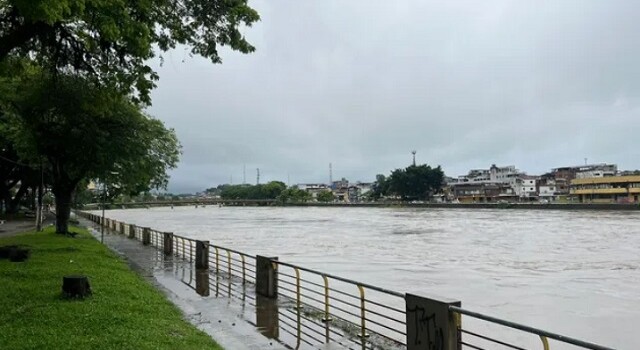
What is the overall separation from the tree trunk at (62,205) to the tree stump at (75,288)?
19650 millimetres

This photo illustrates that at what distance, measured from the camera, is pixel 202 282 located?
1612 cm

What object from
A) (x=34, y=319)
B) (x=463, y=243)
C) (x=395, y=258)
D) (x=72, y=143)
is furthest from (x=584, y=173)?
(x=34, y=319)

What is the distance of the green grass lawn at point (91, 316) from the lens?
25.5 ft

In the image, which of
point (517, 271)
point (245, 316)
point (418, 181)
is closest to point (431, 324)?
point (245, 316)

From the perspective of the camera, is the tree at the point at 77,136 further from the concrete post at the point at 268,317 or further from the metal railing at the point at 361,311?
the metal railing at the point at 361,311

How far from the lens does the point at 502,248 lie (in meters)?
34.4

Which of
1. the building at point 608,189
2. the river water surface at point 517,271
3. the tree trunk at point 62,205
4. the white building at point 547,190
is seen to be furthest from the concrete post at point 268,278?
the white building at point 547,190

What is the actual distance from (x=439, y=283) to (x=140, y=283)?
36.6 ft

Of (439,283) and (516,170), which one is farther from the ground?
(516,170)

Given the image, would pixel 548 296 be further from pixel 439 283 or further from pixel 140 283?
pixel 140 283

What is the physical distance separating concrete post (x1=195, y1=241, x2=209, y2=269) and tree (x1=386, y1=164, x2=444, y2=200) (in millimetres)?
143299

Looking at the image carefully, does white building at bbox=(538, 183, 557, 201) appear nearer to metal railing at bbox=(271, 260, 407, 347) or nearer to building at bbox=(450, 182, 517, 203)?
building at bbox=(450, 182, 517, 203)

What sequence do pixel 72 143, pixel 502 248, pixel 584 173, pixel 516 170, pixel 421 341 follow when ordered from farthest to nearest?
1. pixel 516 170
2. pixel 584 173
3. pixel 502 248
4. pixel 72 143
5. pixel 421 341

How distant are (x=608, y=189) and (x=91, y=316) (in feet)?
429
